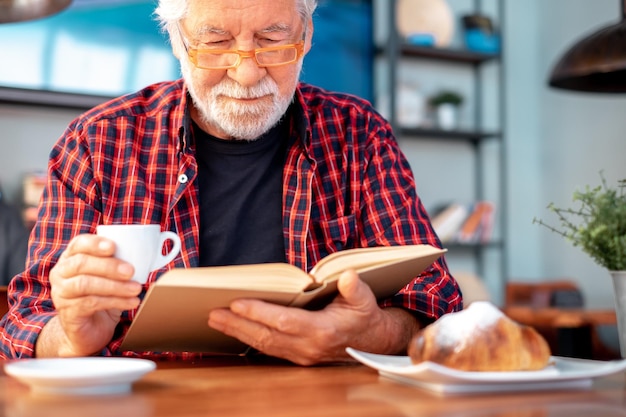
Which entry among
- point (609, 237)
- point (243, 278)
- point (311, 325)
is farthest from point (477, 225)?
point (243, 278)

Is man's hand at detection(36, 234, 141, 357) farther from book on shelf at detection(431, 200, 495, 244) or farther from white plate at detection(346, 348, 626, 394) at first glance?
book on shelf at detection(431, 200, 495, 244)

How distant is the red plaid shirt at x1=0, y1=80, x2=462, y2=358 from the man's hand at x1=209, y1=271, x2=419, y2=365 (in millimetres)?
267

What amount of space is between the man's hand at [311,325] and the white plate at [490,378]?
15 cm

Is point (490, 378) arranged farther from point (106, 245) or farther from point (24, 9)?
point (24, 9)

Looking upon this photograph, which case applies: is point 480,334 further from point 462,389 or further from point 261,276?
point 261,276

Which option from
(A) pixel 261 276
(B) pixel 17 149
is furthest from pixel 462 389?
(B) pixel 17 149

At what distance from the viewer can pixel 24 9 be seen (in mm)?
1777

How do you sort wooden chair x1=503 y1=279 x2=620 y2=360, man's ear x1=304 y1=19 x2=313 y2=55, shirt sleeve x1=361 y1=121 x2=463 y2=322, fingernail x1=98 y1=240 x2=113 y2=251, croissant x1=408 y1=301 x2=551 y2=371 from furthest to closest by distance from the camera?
wooden chair x1=503 y1=279 x2=620 y2=360 → man's ear x1=304 y1=19 x2=313 y2=55 → shirt sleeve x1=361 y1=121 x2=463 y2=322 → fingernail x1=98 y1=240 x2=113 y2=251 → croissant x1=408 y1=301 x2=551 y2=371

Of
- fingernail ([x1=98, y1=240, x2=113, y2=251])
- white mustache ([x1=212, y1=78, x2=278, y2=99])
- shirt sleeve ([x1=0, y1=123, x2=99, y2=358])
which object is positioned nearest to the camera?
fingernail ([x1=98, y1=240, x2=113, y2=251])

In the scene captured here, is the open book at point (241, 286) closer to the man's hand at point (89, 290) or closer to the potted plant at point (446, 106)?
the man's hand at point (89, 290)

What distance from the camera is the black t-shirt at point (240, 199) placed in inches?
60.9

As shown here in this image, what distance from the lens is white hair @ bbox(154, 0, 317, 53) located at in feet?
4.98

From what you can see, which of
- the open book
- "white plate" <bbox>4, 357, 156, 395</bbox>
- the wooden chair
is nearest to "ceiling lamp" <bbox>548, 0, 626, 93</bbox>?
the wooden chair

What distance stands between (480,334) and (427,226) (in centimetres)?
65
